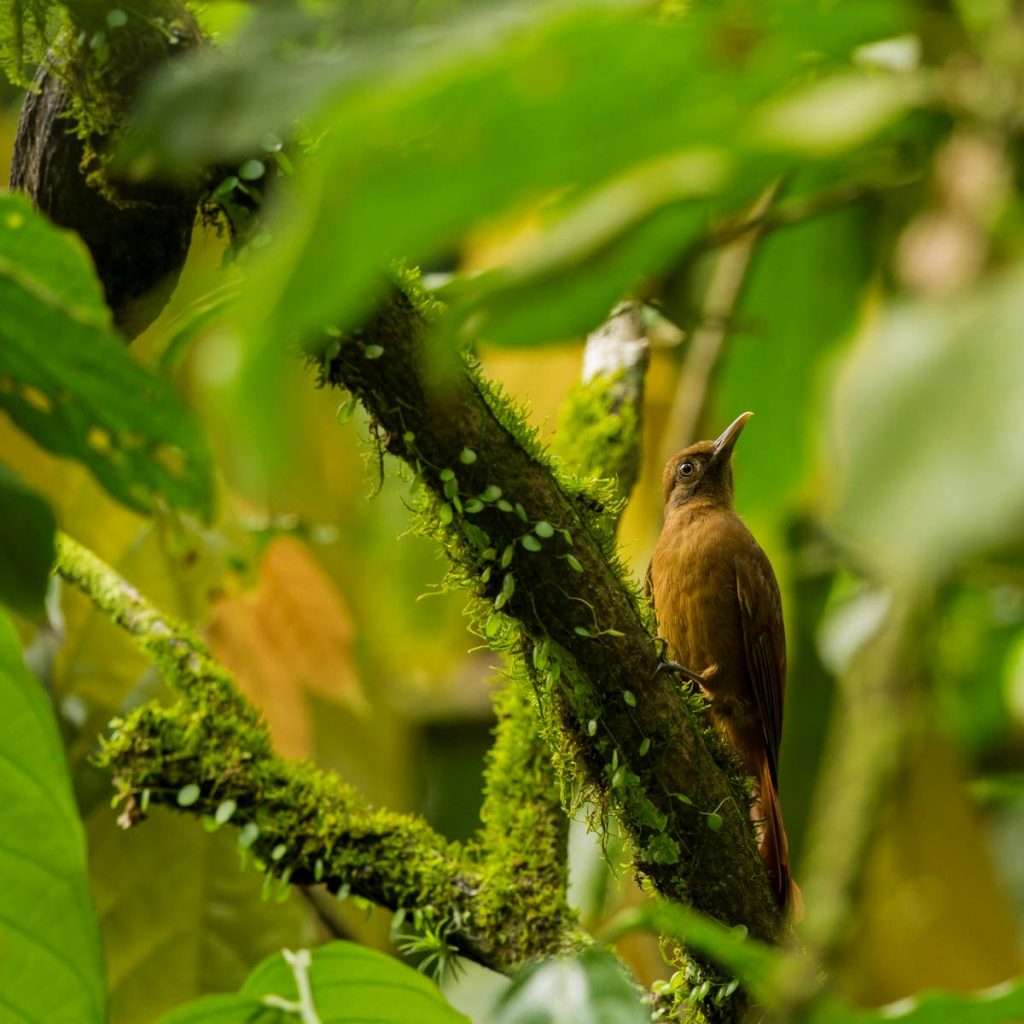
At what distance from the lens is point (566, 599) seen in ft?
6.48

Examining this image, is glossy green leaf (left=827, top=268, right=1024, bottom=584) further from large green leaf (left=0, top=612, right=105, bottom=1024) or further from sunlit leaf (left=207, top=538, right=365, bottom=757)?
sunlit leaf (left=207, top=538, right=365, bottom=757)

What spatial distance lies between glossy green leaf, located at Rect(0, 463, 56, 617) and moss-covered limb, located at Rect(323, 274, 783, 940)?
80 cm

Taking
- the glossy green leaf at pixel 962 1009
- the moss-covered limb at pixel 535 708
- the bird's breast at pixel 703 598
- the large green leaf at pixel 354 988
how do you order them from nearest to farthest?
1. the glossy green leaf at pixel 962 1009
2. the large green leaf at pixel 354 988
3. the moss-covered limb at pixel 535 708
4. the bird's breast at pixel 703 598

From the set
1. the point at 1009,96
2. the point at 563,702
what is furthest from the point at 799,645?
the point at 1009,96

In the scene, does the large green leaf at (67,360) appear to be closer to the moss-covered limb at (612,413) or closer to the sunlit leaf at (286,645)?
the moss-covered limb at (612,413)

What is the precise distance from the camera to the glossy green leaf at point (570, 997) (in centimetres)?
170

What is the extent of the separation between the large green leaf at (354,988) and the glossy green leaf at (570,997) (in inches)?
3.9

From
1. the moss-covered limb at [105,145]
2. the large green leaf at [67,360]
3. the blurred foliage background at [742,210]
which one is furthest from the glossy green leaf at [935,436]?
the moss-covered limb at [105,145]

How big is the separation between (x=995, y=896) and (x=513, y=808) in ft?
7.14

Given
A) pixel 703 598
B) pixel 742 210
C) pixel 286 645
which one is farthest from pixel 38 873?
pixel 703 598

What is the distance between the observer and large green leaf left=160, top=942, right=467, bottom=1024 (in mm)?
1846

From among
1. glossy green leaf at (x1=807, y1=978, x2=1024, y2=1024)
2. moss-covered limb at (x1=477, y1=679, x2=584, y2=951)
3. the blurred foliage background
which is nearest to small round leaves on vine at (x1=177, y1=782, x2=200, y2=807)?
moss-covered limb at (x1=477, y1=679, x2=584, y2=951)

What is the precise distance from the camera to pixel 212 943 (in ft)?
10.8

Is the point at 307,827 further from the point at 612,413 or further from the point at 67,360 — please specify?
the point at 67,360
